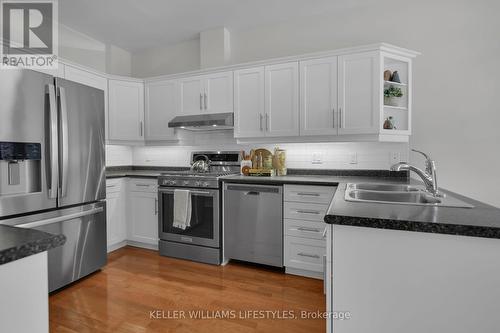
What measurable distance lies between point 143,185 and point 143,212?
13.5 inches

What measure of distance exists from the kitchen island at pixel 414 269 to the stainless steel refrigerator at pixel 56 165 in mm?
2273

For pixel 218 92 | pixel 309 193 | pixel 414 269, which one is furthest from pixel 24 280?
pixel 218 92

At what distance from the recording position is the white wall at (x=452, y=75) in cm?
269

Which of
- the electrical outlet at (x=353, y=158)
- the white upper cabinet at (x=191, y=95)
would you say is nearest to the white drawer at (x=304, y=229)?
the electrical outlet at (x=353, y=158)

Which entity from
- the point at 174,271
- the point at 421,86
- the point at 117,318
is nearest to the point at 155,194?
the point at 174,271

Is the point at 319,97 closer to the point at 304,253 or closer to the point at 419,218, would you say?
the point at 304,253

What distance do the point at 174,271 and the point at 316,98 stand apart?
2.35 m

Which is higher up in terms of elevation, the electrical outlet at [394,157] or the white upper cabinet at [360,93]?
the white upper cabinet at [360,93]

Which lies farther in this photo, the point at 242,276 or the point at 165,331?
the point at 242,276

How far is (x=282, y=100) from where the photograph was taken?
3.09m

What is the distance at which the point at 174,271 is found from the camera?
9.34 ft

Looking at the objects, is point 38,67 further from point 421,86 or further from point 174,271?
point 421,86

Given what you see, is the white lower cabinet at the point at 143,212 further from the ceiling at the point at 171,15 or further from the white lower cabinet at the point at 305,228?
the ceiling at the point at 171,15

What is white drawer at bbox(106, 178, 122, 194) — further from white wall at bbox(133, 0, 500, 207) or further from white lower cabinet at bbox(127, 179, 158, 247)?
white wall at bbox(133, 0, 500, 207)
